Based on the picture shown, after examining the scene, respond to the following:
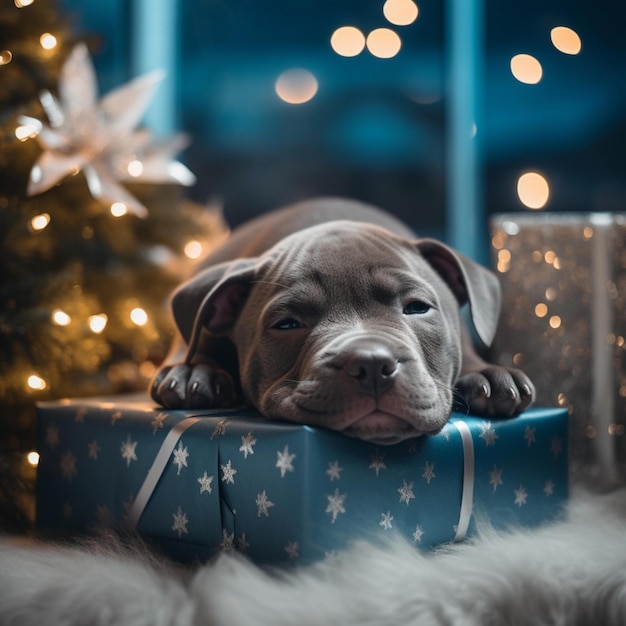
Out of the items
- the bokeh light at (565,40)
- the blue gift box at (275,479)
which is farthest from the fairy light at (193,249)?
the bokeh light at (565,40)

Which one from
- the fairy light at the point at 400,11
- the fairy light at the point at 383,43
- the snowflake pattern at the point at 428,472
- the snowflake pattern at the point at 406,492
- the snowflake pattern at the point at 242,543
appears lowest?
the snowflake pattern at the point at 242,543

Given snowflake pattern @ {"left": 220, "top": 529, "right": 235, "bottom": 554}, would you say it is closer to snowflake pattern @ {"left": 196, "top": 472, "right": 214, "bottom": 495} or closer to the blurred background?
snowflake pattern @ {"left": 196, "top": 472, "right": 214, "bottom": 495}

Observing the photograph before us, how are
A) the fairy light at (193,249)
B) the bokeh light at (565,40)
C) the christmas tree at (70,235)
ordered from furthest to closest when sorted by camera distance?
the bokeh light at (565,40) → the fairy light at (193,249) → the christmas tree at (70,235)

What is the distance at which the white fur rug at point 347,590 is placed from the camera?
147 centimetres

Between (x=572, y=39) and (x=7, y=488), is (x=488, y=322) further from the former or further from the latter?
(x=572, y=39)

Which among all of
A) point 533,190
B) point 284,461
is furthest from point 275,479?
point 533,190

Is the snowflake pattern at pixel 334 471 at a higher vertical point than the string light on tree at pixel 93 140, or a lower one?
lower

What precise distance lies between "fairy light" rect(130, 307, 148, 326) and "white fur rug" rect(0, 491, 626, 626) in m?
1.27

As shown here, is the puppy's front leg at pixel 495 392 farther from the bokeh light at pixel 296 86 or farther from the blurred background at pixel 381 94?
the bokeh light at pixel 296 86

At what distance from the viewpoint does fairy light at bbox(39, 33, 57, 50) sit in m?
2.75

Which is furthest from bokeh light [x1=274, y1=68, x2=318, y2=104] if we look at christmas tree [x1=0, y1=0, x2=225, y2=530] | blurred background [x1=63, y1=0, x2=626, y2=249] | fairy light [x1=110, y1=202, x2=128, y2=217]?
fairy light [x1=110, y1=202, x2=128, y2=217]

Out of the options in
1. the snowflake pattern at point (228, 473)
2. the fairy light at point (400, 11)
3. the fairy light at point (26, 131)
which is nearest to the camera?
the snowflake pattern at point (228, 473)

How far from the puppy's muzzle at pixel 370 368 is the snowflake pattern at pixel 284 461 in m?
0.18

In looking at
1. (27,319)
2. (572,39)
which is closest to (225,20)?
(572,39)
